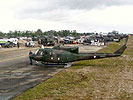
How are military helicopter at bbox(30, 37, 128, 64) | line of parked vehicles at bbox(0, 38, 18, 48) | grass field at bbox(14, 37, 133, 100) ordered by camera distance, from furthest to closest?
line of parked vehicles at bbox(0, 38, 18, 48) → military helicopter at bbox(30, 37, 128, 64) → grass field at bbox(14, 37, 133, 100)

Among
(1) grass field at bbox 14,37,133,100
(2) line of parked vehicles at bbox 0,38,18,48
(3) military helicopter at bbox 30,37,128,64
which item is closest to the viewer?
(1) grass field at bbox 14,37,133,100

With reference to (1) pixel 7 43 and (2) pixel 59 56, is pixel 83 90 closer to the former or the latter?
(2) pixel 59 56

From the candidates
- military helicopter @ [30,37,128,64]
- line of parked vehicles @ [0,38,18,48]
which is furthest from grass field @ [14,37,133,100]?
line of parked vehicles @ [0,38,18,48]

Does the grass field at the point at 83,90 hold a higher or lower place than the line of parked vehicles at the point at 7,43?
lower

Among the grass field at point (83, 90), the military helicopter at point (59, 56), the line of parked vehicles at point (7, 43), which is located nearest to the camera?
the grass field at point (83, 90)

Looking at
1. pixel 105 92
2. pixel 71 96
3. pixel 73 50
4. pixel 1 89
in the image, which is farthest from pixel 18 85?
pixel 73 50

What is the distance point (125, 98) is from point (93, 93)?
2099mm

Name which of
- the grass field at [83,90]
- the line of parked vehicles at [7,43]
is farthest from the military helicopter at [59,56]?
the line of parked vehicles at [7,43]

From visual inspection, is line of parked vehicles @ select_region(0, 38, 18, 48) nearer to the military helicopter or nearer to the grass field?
the military helicopter

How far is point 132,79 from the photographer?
14.1 meters

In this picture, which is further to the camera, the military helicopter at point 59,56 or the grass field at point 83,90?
the military helicopter at point 59,56

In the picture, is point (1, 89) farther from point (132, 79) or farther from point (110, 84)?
point (132, 79)

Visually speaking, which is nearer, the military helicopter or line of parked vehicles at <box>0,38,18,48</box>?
the military helicopter

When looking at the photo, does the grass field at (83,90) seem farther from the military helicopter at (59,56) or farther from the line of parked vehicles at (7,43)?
the line of parked vehicles at (7,43)
